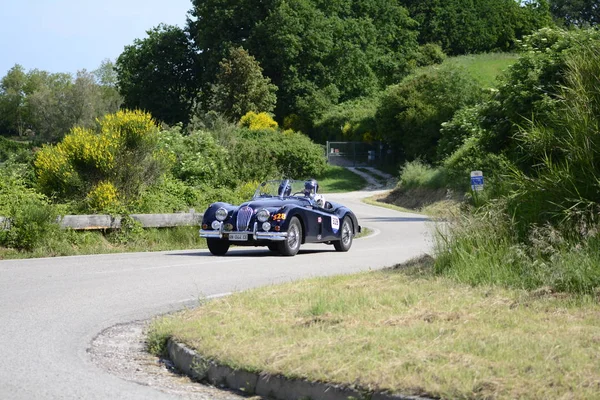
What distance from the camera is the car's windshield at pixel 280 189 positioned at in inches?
776

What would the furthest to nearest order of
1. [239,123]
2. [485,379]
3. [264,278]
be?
[239,123] → [264,278] → [485,379]

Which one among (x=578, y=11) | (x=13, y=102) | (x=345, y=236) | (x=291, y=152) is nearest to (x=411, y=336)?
(x=345, y=236)

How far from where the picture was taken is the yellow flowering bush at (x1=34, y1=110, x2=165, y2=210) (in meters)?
21.7

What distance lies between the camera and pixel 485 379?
615 cm

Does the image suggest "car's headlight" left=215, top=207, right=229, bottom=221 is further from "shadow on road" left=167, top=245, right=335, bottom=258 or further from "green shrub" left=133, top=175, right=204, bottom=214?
"green shrub" left=133, top=175, right=204, bottom=214

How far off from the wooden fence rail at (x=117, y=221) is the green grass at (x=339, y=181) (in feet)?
116

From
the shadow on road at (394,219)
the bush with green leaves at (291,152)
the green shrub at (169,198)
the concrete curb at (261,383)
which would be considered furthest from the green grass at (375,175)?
the concrete curb at (261,383)

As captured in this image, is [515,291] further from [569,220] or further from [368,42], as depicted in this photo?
[368,42]

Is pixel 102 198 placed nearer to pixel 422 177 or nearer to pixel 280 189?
pixel 280 189

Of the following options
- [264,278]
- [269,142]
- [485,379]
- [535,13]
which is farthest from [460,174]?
[535,13]

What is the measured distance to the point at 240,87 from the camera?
70375mm

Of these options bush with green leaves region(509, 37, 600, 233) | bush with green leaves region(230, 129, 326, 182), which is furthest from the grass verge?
bush with green leaves region(230, 129, 326, 182)

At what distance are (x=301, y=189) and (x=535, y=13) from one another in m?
83.6

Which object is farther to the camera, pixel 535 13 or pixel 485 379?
pixel 535 13
